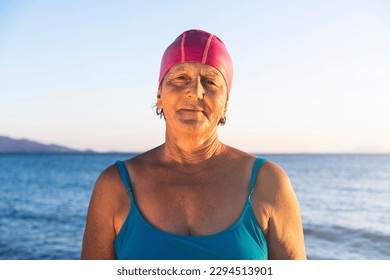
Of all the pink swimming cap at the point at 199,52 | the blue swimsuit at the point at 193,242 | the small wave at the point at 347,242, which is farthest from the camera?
the small wave at the point at 347,242

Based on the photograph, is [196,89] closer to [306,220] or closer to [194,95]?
[194,95]

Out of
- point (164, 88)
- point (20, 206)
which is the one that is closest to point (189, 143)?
point (164, 88)

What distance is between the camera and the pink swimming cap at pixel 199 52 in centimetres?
239

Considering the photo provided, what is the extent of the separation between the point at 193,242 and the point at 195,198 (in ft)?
0.83

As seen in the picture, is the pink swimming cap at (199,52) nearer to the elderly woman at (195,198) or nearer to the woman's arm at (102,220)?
the elderly woman at (195,198)

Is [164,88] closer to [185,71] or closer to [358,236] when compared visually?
[185,71]

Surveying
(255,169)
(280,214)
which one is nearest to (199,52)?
(255,169)

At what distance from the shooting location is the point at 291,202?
2432 millimetres

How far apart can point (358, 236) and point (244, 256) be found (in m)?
16.9

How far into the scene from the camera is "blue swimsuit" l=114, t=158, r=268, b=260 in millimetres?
2291

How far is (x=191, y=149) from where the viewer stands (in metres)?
2.59

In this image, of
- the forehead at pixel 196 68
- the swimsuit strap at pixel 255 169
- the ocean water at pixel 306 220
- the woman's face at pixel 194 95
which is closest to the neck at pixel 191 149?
the woman's face at pixel 194 95

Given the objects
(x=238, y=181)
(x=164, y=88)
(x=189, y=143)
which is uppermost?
(x=164, y=88)
